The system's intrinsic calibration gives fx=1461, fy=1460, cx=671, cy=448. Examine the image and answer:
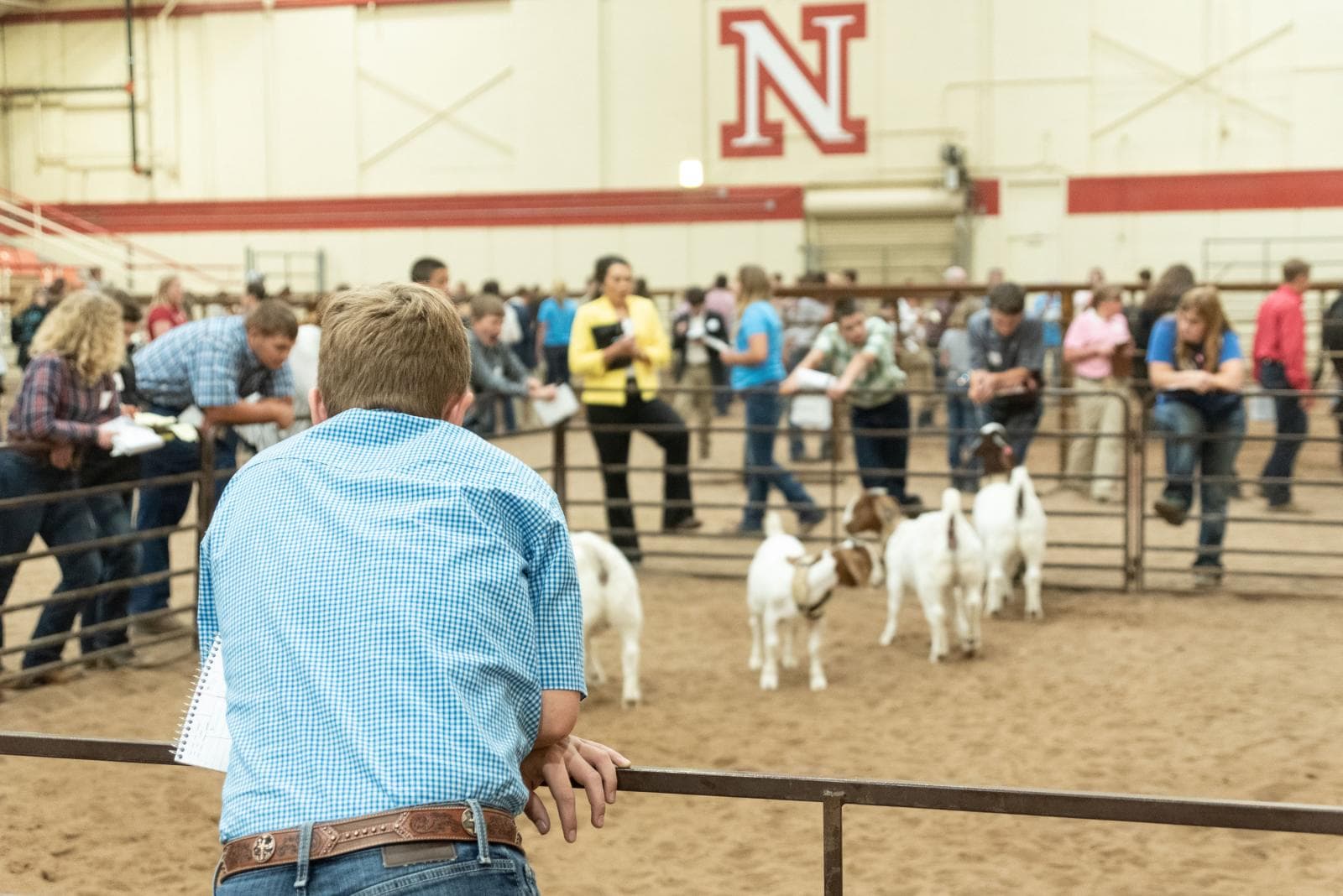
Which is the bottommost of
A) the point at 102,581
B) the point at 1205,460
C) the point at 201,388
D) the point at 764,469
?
the point at 102,581

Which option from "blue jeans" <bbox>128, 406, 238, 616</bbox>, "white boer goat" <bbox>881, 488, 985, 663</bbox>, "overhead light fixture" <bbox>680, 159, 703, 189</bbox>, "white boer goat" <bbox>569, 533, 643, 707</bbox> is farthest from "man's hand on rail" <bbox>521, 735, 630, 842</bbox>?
"overhead light fixture" <bbox>680, 159, 703, 189</bbox>

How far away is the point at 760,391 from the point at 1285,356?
4358mm

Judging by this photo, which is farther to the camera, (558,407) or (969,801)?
(558,407)

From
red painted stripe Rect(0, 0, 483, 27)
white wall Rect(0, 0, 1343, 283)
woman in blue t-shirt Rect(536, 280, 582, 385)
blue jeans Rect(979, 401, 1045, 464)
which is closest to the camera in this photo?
blue jeans Rect(979, 401, 1045, 464)

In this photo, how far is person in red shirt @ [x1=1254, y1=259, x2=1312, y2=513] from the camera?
10930 millimetres

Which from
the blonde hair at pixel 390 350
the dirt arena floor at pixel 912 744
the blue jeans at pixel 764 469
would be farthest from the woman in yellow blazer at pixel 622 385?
the blonde hair at pixel 390 350

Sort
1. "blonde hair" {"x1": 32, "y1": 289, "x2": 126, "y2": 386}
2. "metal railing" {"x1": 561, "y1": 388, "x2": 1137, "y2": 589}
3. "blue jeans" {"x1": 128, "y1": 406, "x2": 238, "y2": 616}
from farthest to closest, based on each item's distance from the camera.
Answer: "metal railing" {"x1": 561, "y1": 388, "x2": 1137, "y2": 589}, "blue jeans" {"x1": 128, "y1": 406, "x2": 238, "y2": 616}, "blonde hair" {"x1": 32, "y1": 289, "x2": 126, "y2": 386}

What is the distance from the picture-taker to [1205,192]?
2102 centimetres

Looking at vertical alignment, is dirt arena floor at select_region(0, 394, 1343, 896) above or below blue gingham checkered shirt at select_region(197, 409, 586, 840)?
below

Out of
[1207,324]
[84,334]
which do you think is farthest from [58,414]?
[1207,324]

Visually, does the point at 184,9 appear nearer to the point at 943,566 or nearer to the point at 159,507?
the point at 159,507

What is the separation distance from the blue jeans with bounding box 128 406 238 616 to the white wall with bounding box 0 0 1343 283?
53.0ft

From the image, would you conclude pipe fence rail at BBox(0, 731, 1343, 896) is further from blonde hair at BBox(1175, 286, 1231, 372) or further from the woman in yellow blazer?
the woman in yellow blazer

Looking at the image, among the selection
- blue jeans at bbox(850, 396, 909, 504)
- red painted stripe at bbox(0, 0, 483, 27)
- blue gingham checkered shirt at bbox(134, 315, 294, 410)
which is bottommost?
blue jeans at bbox(850, 396, 909, 504)
